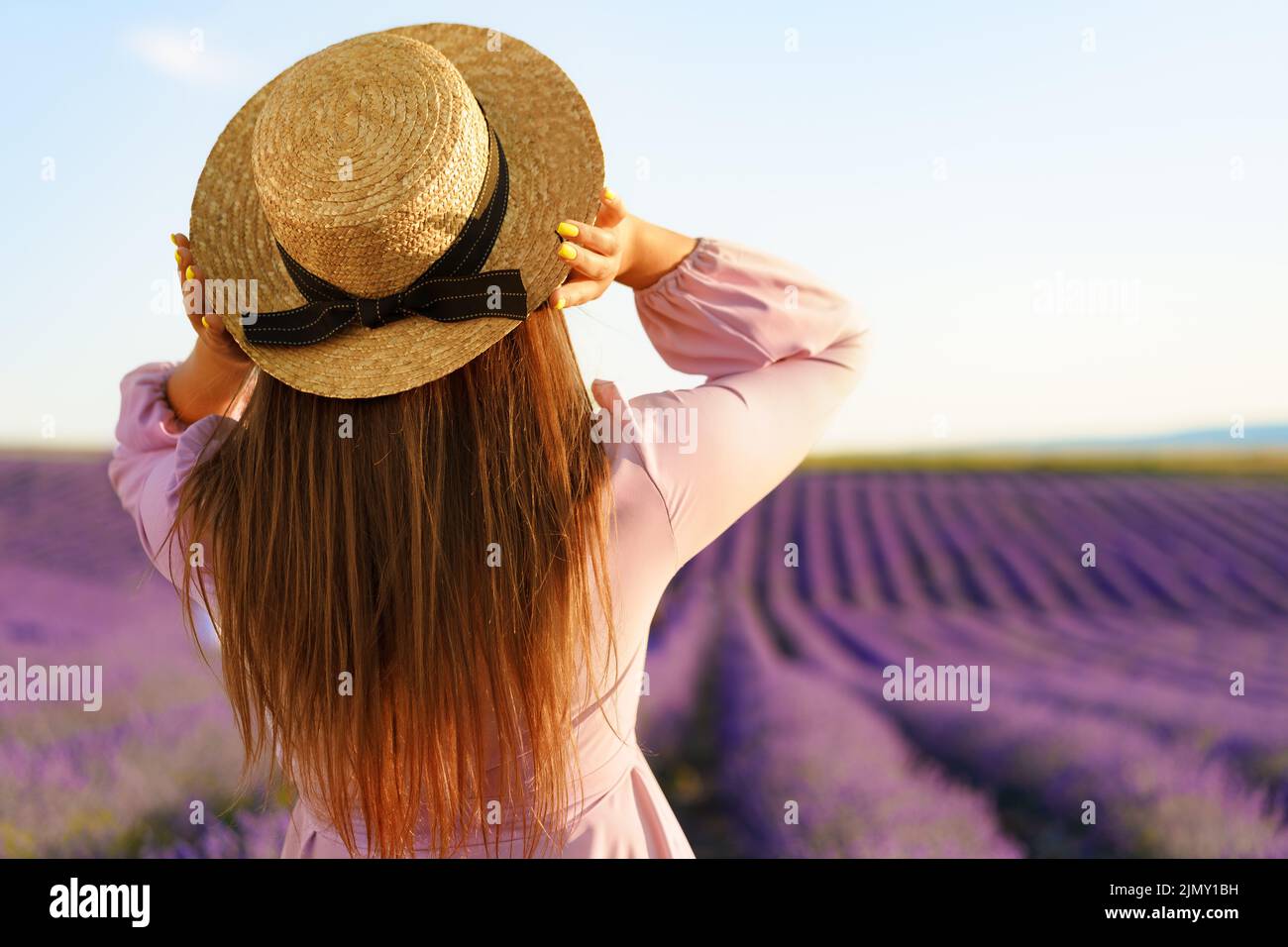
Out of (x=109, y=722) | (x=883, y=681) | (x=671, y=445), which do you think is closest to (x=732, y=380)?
(x=671, y=445)

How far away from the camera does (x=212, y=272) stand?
1151 mm

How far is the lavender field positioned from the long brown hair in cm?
125

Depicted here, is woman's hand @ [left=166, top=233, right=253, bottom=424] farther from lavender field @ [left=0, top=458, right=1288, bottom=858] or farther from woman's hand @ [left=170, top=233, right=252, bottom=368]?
lavender field @ [left=0, top=458, right=1288, bottom=858]

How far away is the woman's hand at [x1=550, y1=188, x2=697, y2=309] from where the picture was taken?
1.00m

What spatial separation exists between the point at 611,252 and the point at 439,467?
35cm

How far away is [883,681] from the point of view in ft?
9.07

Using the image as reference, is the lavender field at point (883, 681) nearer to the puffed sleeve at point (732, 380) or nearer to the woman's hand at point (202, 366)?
the woman's hand at point (202, 366)

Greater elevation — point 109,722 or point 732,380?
point 732,380

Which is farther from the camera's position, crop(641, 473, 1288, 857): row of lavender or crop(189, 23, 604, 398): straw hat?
crop(641, 473, 1288, 857): row of lavender

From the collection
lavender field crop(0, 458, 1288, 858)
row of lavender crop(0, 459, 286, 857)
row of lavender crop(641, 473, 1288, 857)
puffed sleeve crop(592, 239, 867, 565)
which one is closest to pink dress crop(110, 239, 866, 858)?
puffed sleeve crop(592, 239, 867, 565)

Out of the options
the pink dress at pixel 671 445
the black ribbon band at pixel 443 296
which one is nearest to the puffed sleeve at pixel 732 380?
the pink dress at pixel 671 445

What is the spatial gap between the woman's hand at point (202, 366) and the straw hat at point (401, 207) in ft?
0.15

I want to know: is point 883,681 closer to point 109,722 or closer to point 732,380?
point 732,380
